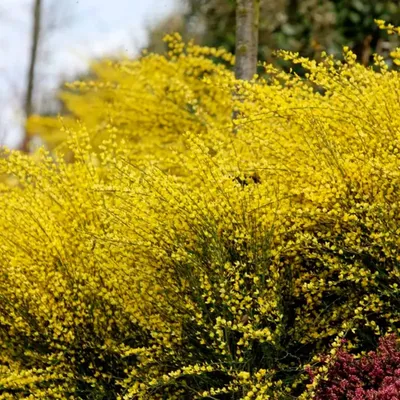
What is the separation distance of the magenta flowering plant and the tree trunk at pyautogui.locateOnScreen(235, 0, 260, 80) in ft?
8.81

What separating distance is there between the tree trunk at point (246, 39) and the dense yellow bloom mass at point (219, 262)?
147 cm

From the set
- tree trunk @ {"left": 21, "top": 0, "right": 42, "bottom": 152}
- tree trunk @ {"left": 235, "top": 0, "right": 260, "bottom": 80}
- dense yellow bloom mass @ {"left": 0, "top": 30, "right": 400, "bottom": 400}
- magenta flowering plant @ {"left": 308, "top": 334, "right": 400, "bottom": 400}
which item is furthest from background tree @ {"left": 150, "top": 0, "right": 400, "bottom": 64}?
tree trunk @ {"left": 21, "top": 0, "right": 42, "bottom": 152}

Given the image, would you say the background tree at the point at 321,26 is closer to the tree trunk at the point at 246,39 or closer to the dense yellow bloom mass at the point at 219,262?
the tree trunk at the point at 246,39

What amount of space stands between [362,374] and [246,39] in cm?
293

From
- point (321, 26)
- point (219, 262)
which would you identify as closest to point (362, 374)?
point (219, 262)

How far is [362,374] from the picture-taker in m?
2.99

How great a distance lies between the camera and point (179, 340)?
3.37 meters

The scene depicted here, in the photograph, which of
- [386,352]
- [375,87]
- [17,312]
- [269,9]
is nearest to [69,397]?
[17,312]

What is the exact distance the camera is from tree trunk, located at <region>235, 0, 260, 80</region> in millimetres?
5254

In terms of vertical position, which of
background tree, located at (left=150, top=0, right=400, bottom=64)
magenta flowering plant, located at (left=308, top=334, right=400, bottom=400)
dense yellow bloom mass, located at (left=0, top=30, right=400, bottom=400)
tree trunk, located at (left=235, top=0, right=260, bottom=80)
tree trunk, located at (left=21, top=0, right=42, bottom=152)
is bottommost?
magenta flowering plant, located at (left=308, top=334, right=400, bottom=400)

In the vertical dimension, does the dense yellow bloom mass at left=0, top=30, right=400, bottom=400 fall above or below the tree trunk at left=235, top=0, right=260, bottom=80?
below

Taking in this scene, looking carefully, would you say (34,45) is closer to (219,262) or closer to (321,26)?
(321,26)

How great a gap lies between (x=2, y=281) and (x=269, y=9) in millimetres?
4722

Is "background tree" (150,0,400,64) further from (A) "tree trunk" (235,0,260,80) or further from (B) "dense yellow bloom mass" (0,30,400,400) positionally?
(B) "dense yellow bloom mass" (0,30,400,400)
